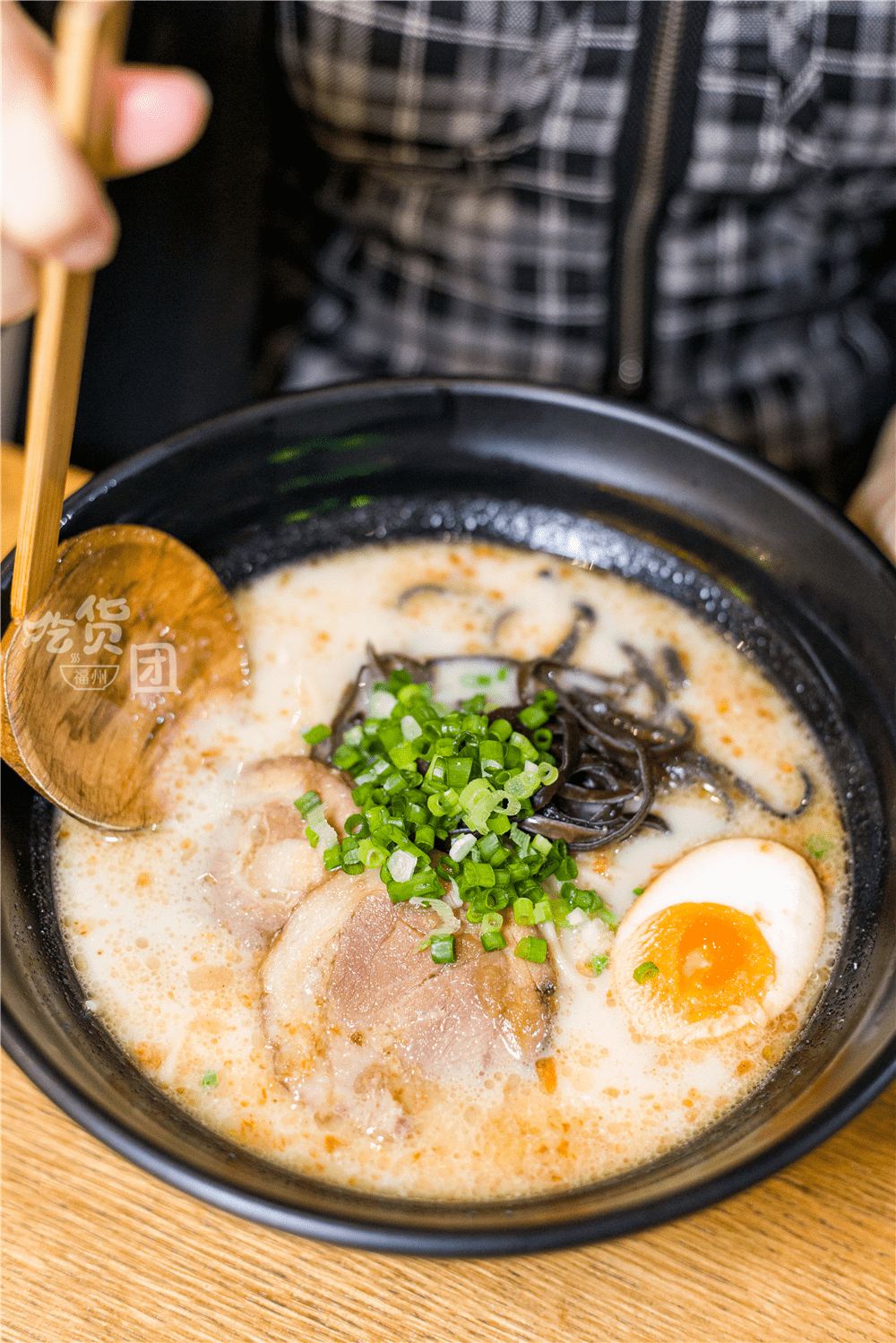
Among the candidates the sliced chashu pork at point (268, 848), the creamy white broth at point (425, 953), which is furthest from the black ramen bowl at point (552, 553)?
the sliced chashu pork at point (268, 848)

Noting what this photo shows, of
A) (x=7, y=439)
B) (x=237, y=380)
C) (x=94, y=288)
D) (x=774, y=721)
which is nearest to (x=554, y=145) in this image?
(x=237, y=380)

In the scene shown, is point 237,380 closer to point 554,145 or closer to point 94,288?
point 94,288

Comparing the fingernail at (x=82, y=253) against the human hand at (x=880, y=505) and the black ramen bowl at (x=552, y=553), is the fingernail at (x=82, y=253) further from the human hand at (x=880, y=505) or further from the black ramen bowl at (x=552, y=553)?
the human hand at (x=880, y=505)

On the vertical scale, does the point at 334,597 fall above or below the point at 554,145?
below

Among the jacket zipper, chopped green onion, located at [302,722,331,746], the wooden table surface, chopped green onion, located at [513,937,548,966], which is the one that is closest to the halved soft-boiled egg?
chopped green onion, located at [513,937,548,966]

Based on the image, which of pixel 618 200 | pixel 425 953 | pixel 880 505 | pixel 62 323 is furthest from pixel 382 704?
pixel 618 200

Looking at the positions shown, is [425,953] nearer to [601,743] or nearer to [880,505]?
[601,743]
